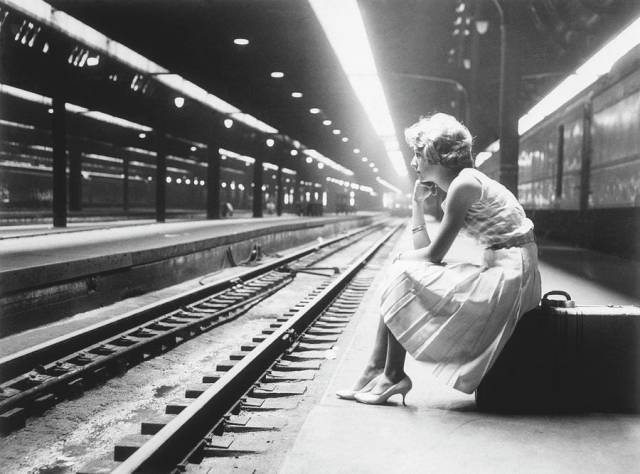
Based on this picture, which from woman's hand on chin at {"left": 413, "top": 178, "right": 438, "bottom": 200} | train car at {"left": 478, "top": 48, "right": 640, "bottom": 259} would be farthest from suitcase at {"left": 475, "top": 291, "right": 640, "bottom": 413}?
train car at {"left": 478, "top": 48, "right": 640, "bottom": 259}

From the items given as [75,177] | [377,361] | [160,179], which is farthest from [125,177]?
[377,361]

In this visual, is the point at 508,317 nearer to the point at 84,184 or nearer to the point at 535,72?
the point at 535,72

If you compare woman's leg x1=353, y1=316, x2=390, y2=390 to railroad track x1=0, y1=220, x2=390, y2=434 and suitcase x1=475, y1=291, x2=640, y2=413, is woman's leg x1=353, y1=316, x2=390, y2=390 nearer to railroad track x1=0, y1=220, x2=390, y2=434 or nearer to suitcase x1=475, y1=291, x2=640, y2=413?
suitcase x1=475, y1=291, x2=640, y2=413

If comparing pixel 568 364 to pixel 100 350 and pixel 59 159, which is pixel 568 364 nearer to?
pixel 100 350

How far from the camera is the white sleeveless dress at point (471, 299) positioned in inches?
116

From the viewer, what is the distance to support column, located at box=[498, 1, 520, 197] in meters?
9.61

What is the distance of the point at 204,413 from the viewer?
11.5ft

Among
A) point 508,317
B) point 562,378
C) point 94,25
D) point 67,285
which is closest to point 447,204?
point 508,317

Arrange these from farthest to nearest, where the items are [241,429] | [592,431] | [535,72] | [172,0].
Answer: [535,72], [172,0], [241,429], [592,431]

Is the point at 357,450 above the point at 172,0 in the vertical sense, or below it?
below

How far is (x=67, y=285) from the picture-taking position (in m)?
8.29

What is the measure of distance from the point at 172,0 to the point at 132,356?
7178 mm

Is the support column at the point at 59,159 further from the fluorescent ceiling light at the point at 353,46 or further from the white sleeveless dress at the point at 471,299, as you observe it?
the white sleeveless dress at the point at 471,299

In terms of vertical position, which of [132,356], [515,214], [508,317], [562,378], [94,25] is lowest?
[132,356]
